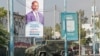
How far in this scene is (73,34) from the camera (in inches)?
1186

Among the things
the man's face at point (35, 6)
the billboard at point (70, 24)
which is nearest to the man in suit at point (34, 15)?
the man's face at point (35, 6)

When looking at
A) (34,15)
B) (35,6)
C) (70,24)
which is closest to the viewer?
(35,6)

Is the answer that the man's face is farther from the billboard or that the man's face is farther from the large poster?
the billboard

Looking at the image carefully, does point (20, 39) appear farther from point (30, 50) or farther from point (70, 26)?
point (70, 26)

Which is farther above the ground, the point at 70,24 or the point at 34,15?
the point at 34,15

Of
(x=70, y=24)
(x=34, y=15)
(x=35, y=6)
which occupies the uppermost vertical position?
(x=35, y=6)

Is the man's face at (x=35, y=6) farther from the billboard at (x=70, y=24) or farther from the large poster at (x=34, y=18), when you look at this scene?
the billboard at (x=70, y=24)

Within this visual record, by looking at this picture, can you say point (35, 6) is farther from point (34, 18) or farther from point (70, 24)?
point (70, 24)

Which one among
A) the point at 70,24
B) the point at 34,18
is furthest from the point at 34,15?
the point at 70,24

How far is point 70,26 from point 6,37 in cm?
546

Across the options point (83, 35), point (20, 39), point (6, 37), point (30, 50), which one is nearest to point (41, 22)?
point (6, 37)

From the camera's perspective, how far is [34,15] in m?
26.0

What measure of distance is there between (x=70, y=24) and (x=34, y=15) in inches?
180

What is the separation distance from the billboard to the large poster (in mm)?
3470
